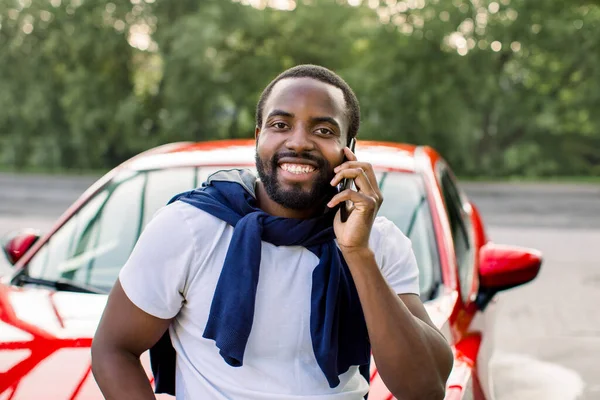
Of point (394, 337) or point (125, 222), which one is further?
point (125, 222)

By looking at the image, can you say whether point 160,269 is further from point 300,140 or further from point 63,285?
point 63,285

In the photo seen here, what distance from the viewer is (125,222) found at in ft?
11.2

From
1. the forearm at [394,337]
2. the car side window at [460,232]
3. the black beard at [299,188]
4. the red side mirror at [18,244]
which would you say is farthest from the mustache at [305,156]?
the red side mirror at [18,244]

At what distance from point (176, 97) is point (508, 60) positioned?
31.5ft

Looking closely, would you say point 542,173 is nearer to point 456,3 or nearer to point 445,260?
point 456,3

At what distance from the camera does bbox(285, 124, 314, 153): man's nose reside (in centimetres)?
180

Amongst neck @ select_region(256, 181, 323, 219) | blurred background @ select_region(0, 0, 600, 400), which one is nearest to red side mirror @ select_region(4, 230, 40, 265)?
neck @ select_region(256, 181, 323, 219)

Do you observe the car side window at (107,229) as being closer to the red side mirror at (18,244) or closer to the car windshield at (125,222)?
the car windshield at (125,222)

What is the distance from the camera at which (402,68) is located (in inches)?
899

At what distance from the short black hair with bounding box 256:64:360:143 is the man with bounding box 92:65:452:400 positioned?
0.02 metres

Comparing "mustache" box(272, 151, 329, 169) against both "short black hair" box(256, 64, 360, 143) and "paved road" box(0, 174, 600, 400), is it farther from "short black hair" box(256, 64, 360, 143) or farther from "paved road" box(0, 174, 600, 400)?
"paved road" box(0, 174, 600, 400)

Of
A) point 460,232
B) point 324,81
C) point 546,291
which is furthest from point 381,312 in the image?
point 546,291

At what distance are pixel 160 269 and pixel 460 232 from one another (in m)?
2.29

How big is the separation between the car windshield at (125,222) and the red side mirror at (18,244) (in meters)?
0.17
